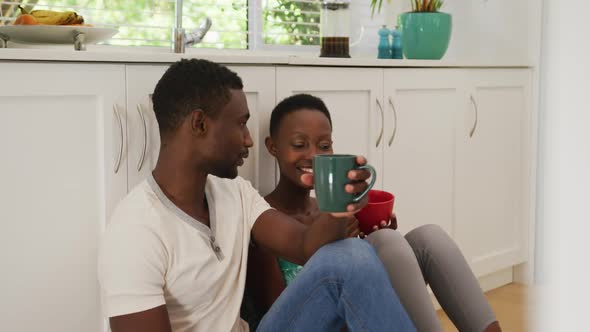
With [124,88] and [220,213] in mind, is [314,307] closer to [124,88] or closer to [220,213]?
[220,213]

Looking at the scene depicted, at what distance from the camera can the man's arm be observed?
1.10 metres

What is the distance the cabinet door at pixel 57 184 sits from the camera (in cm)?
133

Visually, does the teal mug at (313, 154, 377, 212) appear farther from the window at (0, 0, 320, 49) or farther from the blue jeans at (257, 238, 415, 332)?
the window at (0, 0, 320, 49)

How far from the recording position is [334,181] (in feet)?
3.46

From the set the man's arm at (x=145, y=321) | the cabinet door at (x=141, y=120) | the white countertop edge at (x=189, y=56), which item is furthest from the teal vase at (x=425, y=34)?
the man's arm at (x=145, y=321)

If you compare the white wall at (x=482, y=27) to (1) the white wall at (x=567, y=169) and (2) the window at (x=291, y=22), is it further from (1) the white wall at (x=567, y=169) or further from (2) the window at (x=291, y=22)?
(1) the white wall at (x=567, y=169)

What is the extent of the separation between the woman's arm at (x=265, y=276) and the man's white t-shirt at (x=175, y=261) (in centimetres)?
13

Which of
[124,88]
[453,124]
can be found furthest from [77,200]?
[453,124]

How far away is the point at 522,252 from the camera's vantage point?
2.85m

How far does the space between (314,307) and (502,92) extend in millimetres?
1732

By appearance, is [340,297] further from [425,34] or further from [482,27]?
[482,27]

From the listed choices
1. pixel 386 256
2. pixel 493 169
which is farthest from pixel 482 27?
pixel 386 256

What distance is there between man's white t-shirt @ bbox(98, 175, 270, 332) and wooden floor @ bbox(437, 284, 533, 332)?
124 centimetres

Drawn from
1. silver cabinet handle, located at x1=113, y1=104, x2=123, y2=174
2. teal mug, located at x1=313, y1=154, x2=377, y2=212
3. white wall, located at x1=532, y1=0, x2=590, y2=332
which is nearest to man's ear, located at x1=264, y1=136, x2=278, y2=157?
silver cabinet handle, located at x1=113, y1=104, x2=123, y2=174
